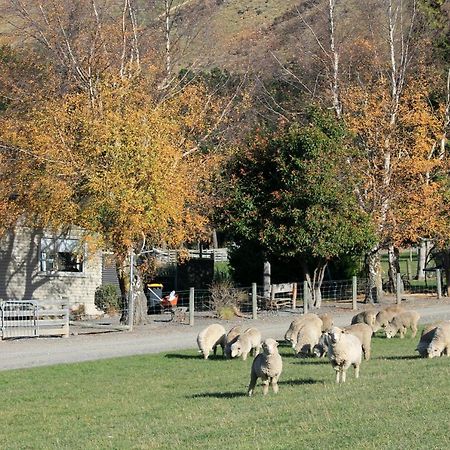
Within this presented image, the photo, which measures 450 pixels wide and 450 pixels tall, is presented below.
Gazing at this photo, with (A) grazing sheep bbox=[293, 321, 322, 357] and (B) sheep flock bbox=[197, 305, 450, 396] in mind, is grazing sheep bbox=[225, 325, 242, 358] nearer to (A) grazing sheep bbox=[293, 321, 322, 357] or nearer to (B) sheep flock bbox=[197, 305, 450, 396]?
(B) sheep flock bbox=[197, 305, 450, 396]

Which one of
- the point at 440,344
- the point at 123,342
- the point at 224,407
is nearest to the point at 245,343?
the point at 440,344

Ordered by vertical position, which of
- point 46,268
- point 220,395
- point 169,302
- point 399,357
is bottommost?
point 220,395

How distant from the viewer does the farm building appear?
4075 cm

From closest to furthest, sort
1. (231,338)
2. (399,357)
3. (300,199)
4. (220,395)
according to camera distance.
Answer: (220,395), (399,357), (231,338), (300,199)

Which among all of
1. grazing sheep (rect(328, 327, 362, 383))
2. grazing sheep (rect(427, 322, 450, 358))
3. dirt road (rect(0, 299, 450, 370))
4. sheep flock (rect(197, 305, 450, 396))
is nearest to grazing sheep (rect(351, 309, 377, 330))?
sheep flock (rect(197, 305, 450, 396))

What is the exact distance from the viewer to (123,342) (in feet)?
93.8

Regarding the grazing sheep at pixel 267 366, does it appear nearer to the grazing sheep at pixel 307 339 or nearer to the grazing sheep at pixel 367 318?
the grazing sheep at pixel 307 339

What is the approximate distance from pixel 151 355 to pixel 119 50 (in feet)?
52.9

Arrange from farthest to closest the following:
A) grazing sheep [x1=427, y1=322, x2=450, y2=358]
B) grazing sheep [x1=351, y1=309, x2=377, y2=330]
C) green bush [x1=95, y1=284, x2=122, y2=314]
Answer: green bush [x1=95, y1=284, x2=122, y2=314], grazing sheep [x1=351, y1=309, x2=377, y2=330], grazing sheep [x1=427, y1=322, x2=450, y2=358]

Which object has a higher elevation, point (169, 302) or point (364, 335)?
point (169, 302)

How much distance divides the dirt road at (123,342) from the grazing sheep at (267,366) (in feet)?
30.1

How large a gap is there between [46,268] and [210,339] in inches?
754

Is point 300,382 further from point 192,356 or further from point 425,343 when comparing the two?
point 192,356

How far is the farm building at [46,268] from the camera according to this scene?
40.8 m
